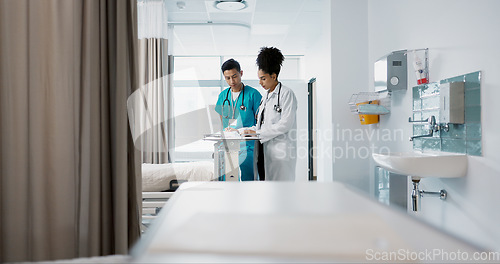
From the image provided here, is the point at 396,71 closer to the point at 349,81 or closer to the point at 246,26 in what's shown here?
the point at 349,81

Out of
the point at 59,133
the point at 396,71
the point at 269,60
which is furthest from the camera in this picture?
the point at 269,60

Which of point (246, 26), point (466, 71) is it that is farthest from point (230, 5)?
point (466, 71)

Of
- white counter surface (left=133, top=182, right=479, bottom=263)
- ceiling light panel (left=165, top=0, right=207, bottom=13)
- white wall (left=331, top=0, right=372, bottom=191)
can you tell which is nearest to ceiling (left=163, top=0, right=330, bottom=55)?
ceiling light panel (left=165, top=0, right=207, bottom=13)

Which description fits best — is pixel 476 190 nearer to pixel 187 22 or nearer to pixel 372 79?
pixel 372 79

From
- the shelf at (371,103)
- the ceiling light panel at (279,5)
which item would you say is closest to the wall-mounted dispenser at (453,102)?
the shelf at (371,103)

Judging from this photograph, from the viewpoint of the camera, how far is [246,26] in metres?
4.84

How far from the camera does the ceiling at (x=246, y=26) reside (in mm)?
3990

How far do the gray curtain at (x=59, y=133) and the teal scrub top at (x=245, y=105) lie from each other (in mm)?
1862

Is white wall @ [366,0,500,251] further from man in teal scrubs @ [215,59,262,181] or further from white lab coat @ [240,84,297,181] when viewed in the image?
man in teal scrubs @ [215,59,262,181]

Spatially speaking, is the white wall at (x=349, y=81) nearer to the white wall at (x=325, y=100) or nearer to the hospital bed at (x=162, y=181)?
the white wall at (x=325, y=100)

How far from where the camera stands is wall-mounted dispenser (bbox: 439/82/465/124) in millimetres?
1917

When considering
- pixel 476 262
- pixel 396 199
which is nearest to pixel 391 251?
pixel 476 262

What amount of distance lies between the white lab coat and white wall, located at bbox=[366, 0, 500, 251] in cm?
91

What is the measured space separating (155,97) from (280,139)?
6.18ft
